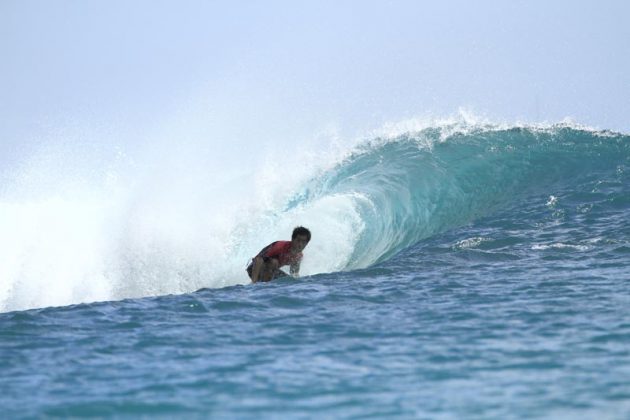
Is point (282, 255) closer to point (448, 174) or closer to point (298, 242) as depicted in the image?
point (298, 242)

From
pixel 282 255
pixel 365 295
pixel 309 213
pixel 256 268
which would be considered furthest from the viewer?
pixel 309 213

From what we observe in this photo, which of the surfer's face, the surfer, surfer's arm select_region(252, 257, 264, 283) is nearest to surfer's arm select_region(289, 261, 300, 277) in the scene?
the surfer

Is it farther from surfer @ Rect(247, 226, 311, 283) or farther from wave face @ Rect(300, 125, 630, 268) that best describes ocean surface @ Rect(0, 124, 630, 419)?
surfer @ Rect(247, 226, 311, 283)

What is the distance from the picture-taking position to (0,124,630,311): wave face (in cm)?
1531

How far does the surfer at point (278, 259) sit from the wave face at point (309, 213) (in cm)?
250

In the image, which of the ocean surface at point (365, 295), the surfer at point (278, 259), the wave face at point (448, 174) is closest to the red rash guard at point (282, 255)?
the surfer at point (278, 259)

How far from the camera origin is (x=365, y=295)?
9172mm

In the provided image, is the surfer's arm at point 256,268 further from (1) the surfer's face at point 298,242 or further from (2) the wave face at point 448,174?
(2) the wave face at point 448,174

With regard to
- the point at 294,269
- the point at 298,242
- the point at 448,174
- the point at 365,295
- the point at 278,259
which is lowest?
the point at 365,295

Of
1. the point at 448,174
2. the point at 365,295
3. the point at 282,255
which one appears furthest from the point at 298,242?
the point at 448,174

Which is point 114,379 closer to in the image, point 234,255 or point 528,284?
point 528,284

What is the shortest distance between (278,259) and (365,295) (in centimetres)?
251

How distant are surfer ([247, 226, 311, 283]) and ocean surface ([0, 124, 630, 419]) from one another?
0.73 meters

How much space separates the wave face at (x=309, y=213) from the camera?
1531 centimetres
